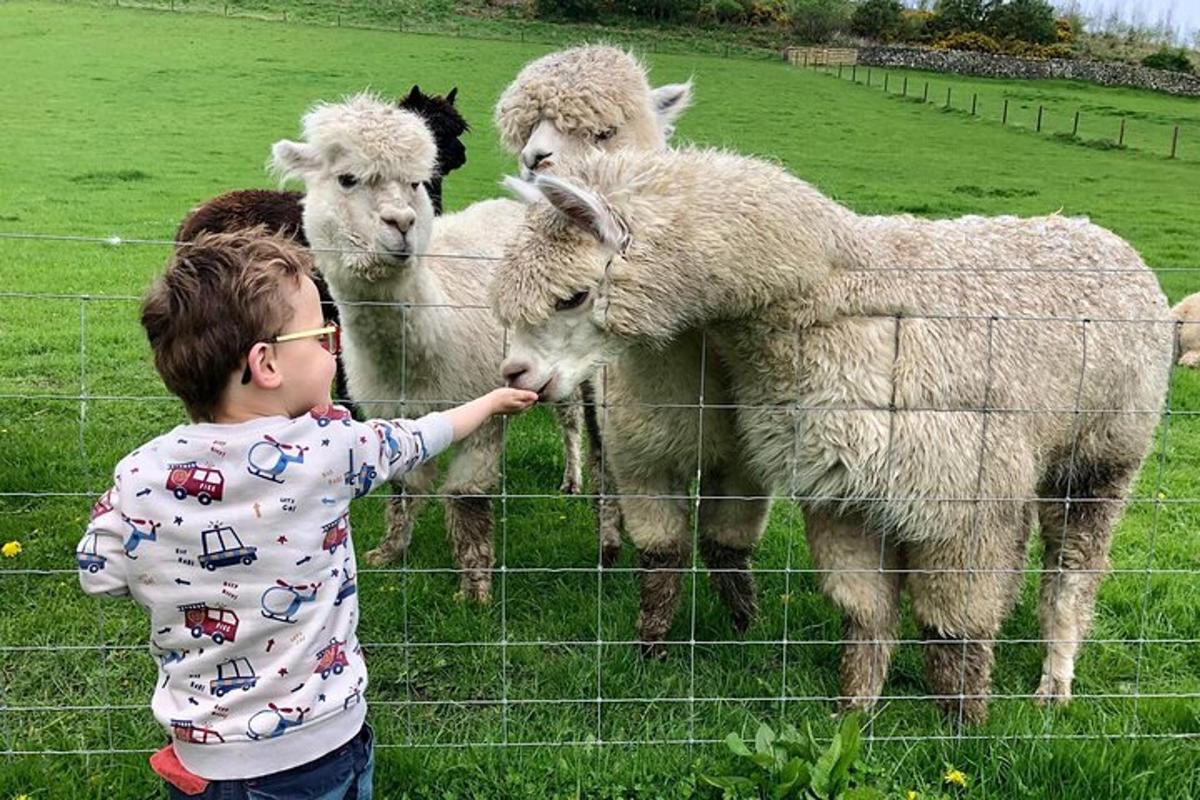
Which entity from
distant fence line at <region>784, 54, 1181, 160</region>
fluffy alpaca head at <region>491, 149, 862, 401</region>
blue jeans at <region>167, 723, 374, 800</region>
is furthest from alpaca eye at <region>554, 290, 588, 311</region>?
distant fence line at <region>784, 54, 1181, 160</region>

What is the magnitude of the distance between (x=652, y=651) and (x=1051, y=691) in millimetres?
1486

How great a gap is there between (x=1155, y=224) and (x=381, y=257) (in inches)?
634

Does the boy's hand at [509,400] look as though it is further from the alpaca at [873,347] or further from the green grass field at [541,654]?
the green grass field at [541,654]

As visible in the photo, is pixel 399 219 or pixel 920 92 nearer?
pixel 399 219

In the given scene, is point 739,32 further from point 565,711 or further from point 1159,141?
point 565,711

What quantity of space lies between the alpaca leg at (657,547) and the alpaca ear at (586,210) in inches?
45.0

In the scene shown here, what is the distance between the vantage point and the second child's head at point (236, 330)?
2193 millimetres

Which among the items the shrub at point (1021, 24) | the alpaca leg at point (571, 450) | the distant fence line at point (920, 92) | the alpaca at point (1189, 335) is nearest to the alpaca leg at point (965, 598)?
the alpaca leg at point (571, 450)

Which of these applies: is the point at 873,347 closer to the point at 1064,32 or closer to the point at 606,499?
the point at 606,499

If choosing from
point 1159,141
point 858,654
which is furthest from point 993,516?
point 1159,141

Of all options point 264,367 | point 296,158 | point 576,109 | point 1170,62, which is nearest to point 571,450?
point 576,109

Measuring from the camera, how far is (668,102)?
18.4 feet

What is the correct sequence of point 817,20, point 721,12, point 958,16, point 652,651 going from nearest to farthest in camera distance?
point 652,651, point 721,12, point 817,20, point 958,16

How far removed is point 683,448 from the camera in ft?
12.3
